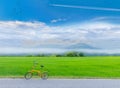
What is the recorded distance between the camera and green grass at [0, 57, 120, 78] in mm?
6496

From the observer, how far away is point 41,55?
6.48 m

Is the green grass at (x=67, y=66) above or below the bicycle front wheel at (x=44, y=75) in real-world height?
above

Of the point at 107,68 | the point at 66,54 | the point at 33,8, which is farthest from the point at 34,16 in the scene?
the point at 107,68

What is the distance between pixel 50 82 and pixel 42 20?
2.02ft

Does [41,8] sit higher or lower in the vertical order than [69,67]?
higher

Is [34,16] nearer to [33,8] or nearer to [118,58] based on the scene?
[33,8]

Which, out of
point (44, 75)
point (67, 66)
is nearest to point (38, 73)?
point (44, 75)

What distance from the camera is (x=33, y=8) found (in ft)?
21.4

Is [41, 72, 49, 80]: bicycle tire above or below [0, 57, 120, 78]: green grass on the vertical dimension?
below

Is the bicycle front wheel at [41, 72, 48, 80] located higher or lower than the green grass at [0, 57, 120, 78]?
lower

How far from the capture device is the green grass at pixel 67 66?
6.50m

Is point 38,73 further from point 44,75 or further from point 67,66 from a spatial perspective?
point 67,66

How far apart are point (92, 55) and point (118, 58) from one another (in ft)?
0.86

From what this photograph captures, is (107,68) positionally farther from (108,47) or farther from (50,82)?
Result: (50,82)
